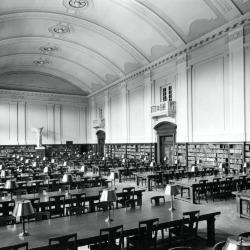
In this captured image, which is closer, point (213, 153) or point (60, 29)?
point (213, 153)

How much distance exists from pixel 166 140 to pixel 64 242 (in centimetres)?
1485

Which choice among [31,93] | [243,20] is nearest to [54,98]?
[31,93]

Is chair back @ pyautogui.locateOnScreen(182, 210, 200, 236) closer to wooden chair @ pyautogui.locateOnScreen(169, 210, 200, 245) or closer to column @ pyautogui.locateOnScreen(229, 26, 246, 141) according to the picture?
wooden chair @ pyautogui.locateOnScreen(169, 210, 200, 245)

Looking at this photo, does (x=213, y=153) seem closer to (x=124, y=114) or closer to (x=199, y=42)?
(x=199, y=42)

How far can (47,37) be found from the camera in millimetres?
19969

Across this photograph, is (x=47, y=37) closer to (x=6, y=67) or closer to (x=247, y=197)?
(x=6, y=67)

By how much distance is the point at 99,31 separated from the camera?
18156 mm

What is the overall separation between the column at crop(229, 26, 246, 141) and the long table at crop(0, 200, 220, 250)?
25.8 ft

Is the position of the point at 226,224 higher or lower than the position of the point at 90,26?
lower

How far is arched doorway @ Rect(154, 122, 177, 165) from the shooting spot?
1773cm

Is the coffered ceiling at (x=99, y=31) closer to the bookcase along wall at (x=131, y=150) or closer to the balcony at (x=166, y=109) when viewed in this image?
the balcony at (x=166, y=109)

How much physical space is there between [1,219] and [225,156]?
11032 mm

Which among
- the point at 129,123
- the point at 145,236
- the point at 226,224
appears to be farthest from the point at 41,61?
the point at 145,236

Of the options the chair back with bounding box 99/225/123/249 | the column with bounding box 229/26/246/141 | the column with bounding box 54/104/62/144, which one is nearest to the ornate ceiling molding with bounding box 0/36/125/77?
the column with bounding box 54/104/62/144
